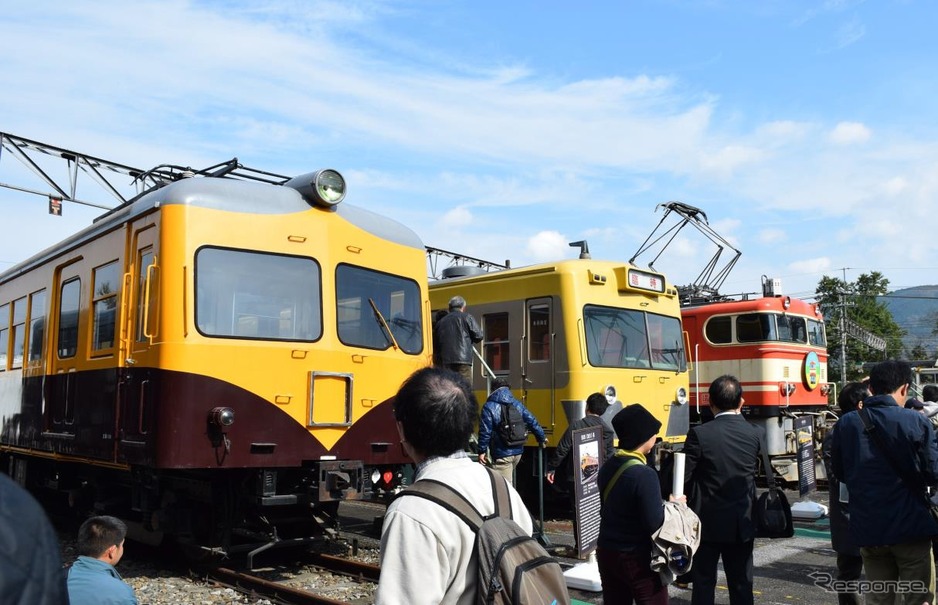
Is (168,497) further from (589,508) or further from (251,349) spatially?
(589,508)

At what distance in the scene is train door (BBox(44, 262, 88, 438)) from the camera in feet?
28.2

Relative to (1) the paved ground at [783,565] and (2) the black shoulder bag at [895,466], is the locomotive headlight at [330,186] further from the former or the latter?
(2) the black shoulder bag at [895,466]

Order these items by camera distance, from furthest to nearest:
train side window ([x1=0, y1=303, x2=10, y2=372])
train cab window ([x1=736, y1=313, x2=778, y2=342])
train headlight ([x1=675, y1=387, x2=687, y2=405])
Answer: train cab window ([x1=736, y1=313, x2=778, y2=342]) < train headlight ([x1=675, y1=387, x2=687, y2=405]) < train side window ([x1=0, y1=303, x2=10, y2=372])

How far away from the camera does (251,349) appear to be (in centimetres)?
725

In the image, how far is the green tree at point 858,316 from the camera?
5934cm

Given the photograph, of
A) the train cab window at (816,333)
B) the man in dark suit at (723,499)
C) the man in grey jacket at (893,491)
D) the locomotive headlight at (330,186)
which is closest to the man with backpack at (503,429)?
the locomotive headlight at (330,186)

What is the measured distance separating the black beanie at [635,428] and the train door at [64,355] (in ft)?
19.7

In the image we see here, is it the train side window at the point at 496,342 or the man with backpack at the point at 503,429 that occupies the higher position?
the train side window at the point at 496,342

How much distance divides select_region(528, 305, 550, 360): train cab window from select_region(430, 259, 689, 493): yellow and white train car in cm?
1

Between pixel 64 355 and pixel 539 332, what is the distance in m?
5.82

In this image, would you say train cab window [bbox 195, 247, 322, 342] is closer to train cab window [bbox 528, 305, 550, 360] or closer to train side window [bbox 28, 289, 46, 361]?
train side window [bbox 28, 289, 46, 361]

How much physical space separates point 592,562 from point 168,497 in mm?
3924

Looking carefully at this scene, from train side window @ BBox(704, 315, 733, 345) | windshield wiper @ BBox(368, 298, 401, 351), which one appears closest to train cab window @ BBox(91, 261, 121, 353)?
windshield wiper @ BBox(368, 298, 401, 351)

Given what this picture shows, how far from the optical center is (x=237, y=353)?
7.17 m
